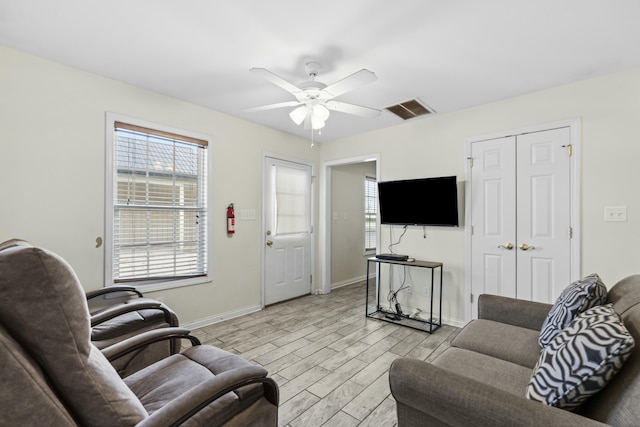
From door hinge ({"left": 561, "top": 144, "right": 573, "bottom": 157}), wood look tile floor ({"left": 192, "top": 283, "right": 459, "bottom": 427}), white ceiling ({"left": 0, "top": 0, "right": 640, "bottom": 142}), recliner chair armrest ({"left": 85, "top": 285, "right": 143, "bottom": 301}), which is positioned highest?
white ceiling ({"left": 0, "top": 0, "right": 640, "bottom": 142})

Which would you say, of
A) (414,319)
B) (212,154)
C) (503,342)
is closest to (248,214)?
(212,154)

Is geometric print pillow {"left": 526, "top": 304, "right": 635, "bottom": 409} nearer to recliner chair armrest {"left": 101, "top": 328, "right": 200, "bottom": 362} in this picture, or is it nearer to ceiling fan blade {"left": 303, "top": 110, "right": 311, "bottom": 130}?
recliner chair armrest {"left": 101, "top": 328, "right": 200, "bottom": 362}

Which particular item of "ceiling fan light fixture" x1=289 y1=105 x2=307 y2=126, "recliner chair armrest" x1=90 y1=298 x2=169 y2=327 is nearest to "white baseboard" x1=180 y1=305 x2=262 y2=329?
"recliner chair armrest" x1=90 y1=298 x2=169 y2=327

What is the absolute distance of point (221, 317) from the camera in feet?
11.5

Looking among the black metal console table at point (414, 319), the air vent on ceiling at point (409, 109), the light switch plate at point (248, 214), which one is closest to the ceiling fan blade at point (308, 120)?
the air vent on ceiling at point (409, 109)

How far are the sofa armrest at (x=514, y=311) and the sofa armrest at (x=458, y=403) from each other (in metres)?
0.87

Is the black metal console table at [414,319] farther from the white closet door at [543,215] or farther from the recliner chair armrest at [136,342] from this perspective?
the recliner chair armrest at [136,342]

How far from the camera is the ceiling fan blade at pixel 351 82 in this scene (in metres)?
1.92

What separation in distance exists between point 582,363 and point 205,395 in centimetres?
131

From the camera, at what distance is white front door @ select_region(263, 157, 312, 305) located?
4.08 metres

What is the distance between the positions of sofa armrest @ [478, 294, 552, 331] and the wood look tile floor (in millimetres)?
761

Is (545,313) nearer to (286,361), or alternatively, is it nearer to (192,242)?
(286,361)

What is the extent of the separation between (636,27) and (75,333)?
337 centimetres

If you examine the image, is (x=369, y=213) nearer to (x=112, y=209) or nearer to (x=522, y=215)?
(x=522, y=215)
